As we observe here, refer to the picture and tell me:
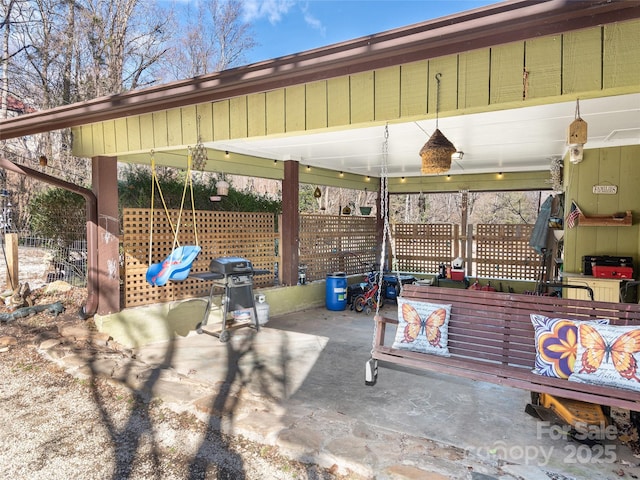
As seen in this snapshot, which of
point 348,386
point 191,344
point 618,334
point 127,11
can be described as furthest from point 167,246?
point 127,11

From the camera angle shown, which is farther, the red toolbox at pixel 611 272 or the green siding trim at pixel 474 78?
the red toolbox at pixel 611 272

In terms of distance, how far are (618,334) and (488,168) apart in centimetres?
549

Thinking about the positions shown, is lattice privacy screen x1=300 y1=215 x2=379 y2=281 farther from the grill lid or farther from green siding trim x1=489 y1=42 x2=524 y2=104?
green siding trim x1=489 y1=42 x2=524 y2=104

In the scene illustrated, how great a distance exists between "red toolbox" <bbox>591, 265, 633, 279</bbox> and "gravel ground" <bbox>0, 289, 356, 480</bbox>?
4.12 m

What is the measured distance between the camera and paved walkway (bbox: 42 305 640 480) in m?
2.32

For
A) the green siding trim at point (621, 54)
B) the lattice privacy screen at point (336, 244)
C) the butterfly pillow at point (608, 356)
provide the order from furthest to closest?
the lattice privacy screen at point (336, 244) < the butterfly pillow at point (608, 356) < the green siding trim at point (621, 54)

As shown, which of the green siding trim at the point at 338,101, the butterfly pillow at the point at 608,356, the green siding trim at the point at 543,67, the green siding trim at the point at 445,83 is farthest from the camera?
the green siding trim at the point at 338,101

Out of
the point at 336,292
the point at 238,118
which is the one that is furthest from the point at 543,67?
the point at 336,292

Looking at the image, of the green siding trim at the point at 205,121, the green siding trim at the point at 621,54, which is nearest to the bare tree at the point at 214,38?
the green siding trim at the point at 205,121

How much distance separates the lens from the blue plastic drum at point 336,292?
6.88 metres

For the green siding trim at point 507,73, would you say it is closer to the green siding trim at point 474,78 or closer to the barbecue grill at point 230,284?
the green siding trim at point 474,78

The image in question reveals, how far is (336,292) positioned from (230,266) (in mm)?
2539

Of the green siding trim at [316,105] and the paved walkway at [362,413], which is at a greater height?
the green siding trim at [316,105]

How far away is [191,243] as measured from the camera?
5.60m
